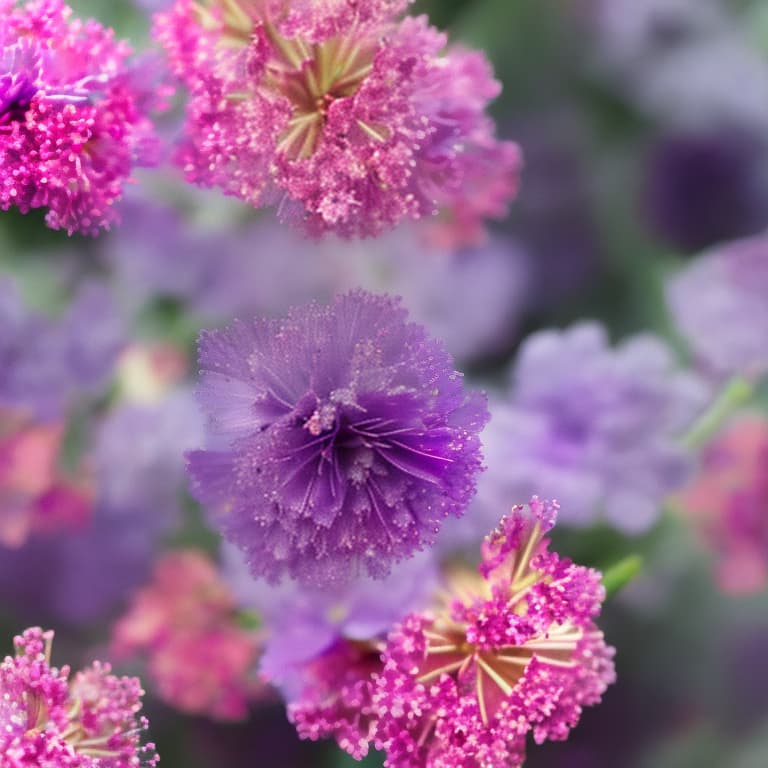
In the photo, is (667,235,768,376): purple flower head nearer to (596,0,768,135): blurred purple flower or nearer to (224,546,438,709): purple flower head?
(596,0,768,135): blurred purple flower

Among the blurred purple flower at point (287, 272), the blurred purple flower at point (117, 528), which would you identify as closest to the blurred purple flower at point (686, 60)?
the blurred purple flower at point (287, 272)

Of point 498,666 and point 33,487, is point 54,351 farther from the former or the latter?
point 498,666

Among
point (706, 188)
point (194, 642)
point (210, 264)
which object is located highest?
point (706, 188)

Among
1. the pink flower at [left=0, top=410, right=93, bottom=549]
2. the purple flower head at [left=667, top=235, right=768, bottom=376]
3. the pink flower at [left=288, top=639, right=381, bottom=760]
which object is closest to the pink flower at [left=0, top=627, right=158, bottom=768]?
the pink flower at [left=288, top=639, right=381, bottom=760]

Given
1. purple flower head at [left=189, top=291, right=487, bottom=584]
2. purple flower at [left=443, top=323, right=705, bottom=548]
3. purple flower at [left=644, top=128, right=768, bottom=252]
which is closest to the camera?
purple flower head at [left=189, top=291, right=487, bottom=584]

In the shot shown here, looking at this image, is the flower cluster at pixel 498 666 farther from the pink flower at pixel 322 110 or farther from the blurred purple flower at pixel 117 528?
the blurred purple flower at pixel 117 528

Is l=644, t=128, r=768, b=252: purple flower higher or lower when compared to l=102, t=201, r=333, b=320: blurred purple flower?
higher

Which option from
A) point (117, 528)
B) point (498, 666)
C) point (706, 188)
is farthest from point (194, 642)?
point (706, 188)

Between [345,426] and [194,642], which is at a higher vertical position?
[345,426]
